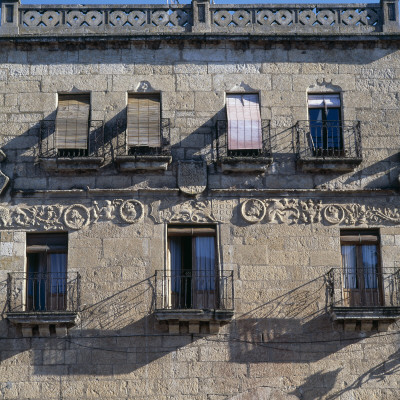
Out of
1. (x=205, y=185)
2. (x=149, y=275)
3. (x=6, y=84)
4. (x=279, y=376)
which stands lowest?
(x=279, y=376)

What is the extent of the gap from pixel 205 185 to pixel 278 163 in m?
1.76

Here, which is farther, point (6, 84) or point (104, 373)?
point (6, 84)

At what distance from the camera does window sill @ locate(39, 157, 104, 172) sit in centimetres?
2408

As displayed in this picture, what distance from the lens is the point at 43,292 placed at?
23812 mm

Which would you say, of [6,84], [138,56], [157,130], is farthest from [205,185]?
[6,84]

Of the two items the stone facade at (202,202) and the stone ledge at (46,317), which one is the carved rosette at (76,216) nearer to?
the stone facade at (202,202)

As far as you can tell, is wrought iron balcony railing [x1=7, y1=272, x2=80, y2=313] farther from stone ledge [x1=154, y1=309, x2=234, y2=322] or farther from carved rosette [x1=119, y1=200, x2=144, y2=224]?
stone ledge [x1=154, y1=309, x2=234, y2=322]

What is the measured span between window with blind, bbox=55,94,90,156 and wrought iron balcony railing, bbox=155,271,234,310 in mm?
3455

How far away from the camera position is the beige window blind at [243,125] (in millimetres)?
24391

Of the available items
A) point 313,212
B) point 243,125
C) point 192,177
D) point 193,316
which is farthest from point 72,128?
point 313,212

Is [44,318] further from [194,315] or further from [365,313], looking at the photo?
[365,313]

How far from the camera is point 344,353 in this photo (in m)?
23.4

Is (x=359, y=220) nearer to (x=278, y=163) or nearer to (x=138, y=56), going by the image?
(x=278, y=163)

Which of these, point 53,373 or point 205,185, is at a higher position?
point 205,185
